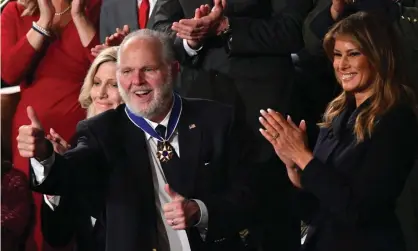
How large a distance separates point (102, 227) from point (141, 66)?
0.52 m

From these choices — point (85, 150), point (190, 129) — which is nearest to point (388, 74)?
point (190, 129)

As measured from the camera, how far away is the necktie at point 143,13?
2818 millimetres

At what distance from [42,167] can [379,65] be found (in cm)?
98

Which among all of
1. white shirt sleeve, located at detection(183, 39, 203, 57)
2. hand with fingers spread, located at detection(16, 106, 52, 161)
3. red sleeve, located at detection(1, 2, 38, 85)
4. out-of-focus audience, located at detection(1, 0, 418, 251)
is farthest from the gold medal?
red sleeve, located at detection(1, 2, 38, 85)

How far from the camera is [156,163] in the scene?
2.59 m

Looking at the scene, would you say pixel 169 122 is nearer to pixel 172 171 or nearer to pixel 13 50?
pixel 172 171

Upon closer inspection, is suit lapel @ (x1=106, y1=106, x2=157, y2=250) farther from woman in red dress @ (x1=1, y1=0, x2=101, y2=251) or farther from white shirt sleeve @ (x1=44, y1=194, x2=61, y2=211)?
woman in red dress @ (x1=1, y1=0, x2=101, y2=251)

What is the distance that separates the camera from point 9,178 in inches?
116

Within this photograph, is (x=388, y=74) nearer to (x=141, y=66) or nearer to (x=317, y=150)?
(x=317, y=150)

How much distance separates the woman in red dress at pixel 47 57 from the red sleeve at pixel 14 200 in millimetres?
41

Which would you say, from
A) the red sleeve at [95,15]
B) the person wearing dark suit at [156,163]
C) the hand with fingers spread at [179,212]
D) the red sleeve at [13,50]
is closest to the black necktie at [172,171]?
the person wearing dark suit at [156,163]

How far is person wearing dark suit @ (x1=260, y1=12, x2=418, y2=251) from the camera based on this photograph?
2266 mm

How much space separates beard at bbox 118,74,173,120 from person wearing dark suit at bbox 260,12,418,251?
1.18 ft

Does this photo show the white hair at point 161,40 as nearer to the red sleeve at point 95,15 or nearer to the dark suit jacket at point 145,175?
the dark suit jacket at point 145,175
